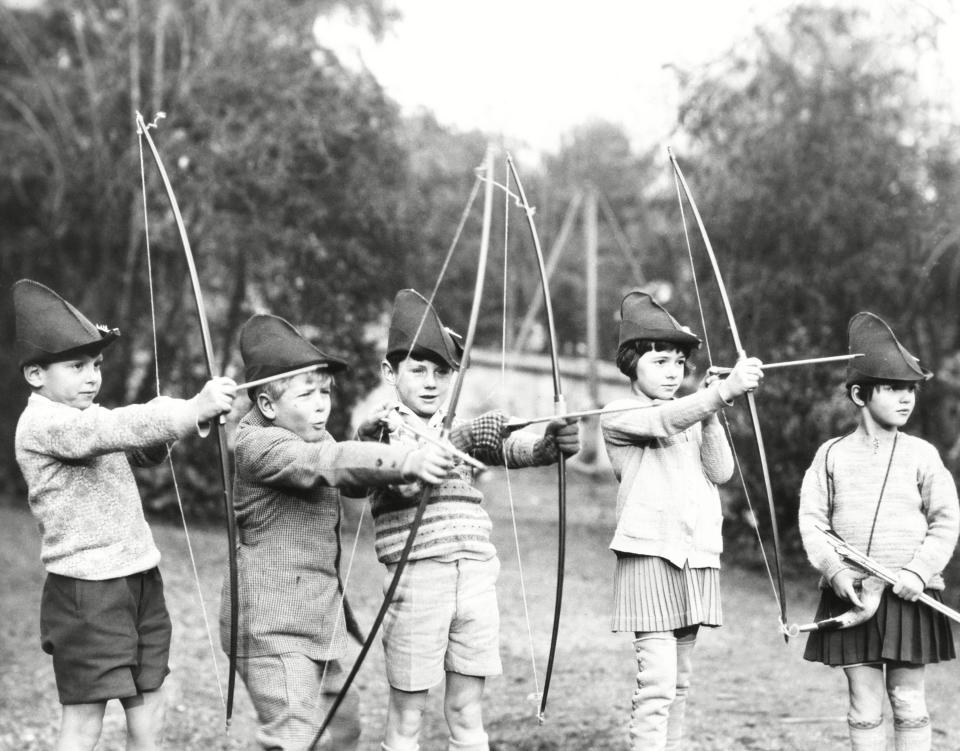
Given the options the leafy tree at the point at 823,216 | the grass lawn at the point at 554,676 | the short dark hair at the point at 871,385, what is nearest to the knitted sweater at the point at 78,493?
the grass lawn at the point at 554,676

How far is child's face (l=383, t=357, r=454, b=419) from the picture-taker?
4.30 meters

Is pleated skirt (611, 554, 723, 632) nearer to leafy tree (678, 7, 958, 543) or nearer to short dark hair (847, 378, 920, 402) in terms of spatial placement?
short dark hair (847, 378, 920, 402)

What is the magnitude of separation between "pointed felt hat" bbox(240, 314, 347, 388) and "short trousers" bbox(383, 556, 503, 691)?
0.80 m

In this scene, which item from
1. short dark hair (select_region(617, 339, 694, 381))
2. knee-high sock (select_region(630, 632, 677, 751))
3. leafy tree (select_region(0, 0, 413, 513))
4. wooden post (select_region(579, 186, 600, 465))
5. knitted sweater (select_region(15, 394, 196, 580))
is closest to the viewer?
knitted sweater (select_region(15, 394, 196, 580))

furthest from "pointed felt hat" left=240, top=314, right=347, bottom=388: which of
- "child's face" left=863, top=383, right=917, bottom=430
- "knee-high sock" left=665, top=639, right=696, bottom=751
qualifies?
"child's face" left=863, top=383, right=917, bottom=430

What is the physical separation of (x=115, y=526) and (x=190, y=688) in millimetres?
3028

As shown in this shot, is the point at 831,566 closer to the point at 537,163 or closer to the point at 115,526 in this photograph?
the point at 115,526

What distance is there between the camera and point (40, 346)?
401 cm

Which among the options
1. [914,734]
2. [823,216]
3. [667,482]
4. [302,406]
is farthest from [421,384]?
[823,216]

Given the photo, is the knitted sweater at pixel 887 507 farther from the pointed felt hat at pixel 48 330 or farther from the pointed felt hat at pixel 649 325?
the pointed felt hat at pixel 48 330

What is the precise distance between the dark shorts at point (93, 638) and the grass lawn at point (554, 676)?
1972 mm

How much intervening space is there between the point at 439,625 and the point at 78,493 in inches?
52.1

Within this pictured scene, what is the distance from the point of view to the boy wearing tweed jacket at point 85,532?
3912mm

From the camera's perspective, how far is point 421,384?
14.1ft
